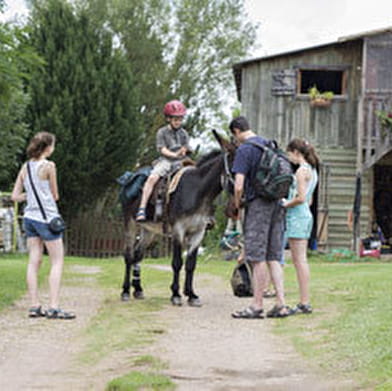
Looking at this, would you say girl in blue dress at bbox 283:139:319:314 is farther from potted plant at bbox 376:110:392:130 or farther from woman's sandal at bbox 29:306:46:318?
potted plant at bbox 376:110:392:130

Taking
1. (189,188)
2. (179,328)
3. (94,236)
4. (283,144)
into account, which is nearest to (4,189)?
(94,236)

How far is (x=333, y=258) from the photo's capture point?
91.0 ft

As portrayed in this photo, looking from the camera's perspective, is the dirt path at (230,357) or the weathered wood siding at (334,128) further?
the weathered wood siding at (334,128)

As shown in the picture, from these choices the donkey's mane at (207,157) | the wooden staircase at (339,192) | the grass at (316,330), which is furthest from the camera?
the wooden staircase at (339,192)

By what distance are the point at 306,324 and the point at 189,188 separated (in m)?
3.02

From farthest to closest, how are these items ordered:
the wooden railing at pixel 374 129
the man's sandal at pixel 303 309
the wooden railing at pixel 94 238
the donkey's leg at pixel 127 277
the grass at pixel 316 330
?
the wooden railing at pixel 94 238, the wooden railing at pixel 374 129, the donkey's leg at pixel 127 277, the man's sandal at pixel 303 309, the grass at pixel 316 330

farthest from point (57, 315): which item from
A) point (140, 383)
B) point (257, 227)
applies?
point (140, 383)

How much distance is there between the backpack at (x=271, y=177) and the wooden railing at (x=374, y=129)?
17646 mm

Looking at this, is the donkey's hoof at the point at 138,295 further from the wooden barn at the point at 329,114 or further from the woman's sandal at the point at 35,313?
Answer: the wooden barn at the point at 329,114

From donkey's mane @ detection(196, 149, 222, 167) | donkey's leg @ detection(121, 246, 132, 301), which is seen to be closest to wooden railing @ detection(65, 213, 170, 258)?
donkey's leg @ detection(121, 246, 132, 301)

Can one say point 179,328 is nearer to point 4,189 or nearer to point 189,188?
point 189,188

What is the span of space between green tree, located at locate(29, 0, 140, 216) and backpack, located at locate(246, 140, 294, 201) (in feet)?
77.1

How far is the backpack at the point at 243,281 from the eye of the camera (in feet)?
39.3

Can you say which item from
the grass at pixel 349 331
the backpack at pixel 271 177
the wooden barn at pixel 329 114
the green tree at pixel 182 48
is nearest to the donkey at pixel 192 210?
the grass at pixel 349 331
